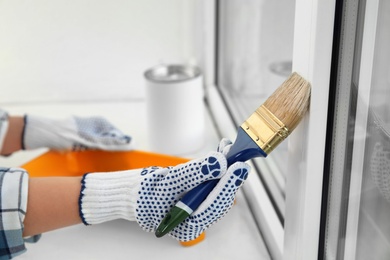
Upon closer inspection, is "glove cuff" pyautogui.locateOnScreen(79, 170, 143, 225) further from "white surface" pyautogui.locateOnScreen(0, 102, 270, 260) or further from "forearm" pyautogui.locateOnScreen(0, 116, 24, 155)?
"forearm" pyautogui.locateOnScreen(0, 116, 24, 155)

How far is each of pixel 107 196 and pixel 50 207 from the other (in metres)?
0.09

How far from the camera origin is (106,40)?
1334 millimetres

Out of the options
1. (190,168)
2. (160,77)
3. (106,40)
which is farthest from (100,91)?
(190,168)

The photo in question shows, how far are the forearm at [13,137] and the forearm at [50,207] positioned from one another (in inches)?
12.9

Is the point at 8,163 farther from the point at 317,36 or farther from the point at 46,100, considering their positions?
the point at 317,36

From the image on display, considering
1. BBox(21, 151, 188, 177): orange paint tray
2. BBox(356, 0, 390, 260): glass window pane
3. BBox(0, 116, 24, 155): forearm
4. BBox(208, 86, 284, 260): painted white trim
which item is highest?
BBox(356, 0, 390, 260): glass window pane

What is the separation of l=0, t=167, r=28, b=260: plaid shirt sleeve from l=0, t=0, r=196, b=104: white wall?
61 cm

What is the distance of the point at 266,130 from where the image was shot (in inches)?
24.7

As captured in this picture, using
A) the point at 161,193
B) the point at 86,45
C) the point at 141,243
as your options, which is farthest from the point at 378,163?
the point at 86,45

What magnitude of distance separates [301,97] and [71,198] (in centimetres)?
35

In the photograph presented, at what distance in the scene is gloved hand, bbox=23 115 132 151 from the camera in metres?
1.01

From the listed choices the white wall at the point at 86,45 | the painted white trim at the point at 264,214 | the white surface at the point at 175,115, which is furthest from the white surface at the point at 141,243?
the white wall at the point at 86,45

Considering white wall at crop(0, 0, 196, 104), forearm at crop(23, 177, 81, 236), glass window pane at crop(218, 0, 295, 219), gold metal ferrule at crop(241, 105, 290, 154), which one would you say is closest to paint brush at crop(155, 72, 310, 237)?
gold metal ferrule at crop(241, 105, 290, 154)

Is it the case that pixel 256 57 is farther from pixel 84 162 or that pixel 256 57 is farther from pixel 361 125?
pixel 361 125
